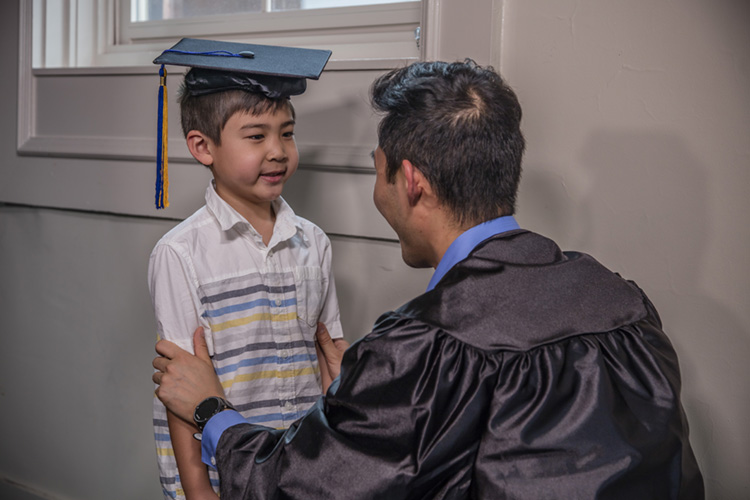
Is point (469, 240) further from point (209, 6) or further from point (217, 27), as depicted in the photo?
point (209, 6)

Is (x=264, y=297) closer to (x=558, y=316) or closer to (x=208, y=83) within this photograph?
(x=208, y=83)

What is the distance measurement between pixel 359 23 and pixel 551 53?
0.64 meters

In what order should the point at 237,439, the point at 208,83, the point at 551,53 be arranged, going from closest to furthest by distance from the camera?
the point at 237,439, the point at 208,83, the point at 551,53

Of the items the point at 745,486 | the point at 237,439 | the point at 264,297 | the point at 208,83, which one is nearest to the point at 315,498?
the point at 237,439

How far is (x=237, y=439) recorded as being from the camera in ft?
3.93

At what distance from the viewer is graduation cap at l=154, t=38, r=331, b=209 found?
1407mm

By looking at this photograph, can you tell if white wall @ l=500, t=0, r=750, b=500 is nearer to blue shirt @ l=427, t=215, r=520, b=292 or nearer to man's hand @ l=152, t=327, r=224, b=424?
blue shirt @ l=427, t=215, r=520, b=292

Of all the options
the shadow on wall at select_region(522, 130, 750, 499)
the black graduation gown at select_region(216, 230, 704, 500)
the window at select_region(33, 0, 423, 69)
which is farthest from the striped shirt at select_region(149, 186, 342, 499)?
the shadow on wall at select_region(522, 130, 750, 499)

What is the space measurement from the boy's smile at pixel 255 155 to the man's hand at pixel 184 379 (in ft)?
1.15

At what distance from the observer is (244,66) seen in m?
1.40

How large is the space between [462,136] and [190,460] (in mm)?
803

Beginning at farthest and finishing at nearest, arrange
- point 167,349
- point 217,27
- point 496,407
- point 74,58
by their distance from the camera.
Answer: point 74,58 < point 217,27 < point 167,349 < point 496,407

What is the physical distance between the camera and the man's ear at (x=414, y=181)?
4.03ft

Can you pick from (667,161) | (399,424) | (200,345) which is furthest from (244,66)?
(667,161)
